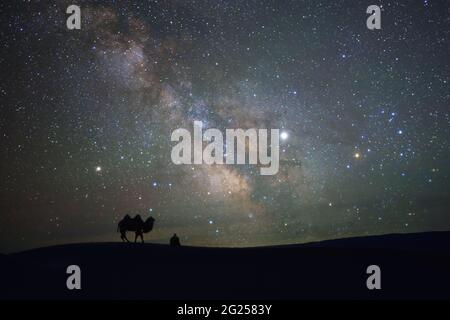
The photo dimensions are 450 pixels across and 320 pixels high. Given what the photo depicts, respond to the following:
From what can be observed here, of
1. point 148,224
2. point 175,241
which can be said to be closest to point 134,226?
point 148,224

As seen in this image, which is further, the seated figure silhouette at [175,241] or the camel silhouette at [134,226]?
the camel silhouette at [134,226]

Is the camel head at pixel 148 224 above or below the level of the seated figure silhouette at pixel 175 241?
above

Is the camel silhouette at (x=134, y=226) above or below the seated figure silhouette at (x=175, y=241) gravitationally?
above

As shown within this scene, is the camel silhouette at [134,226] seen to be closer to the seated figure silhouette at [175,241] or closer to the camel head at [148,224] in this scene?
the camel head at [148,224]

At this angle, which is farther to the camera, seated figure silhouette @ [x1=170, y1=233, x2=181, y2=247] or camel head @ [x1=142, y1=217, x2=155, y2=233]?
camel head @ [x1=142, y1=217, x2=155, y2=233]


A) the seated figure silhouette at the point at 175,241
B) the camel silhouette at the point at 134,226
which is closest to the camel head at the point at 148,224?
the camel silhouette at the point at 134,226

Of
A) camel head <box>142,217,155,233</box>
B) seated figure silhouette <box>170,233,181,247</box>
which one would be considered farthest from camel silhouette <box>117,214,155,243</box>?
seated figure silhouette <box>170,233,181,247</box>

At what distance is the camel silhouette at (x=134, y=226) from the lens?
19.5m

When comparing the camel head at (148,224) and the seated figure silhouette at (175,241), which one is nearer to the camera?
the seated figure silhouette at (175,241)

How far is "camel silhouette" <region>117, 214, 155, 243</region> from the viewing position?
19453 mm

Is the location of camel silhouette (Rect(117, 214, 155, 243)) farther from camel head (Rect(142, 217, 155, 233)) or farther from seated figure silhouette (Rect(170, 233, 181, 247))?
seated figure silhouette (Rect(170, 233, 181, 247))

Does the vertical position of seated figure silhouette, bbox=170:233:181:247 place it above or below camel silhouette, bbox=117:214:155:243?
below
